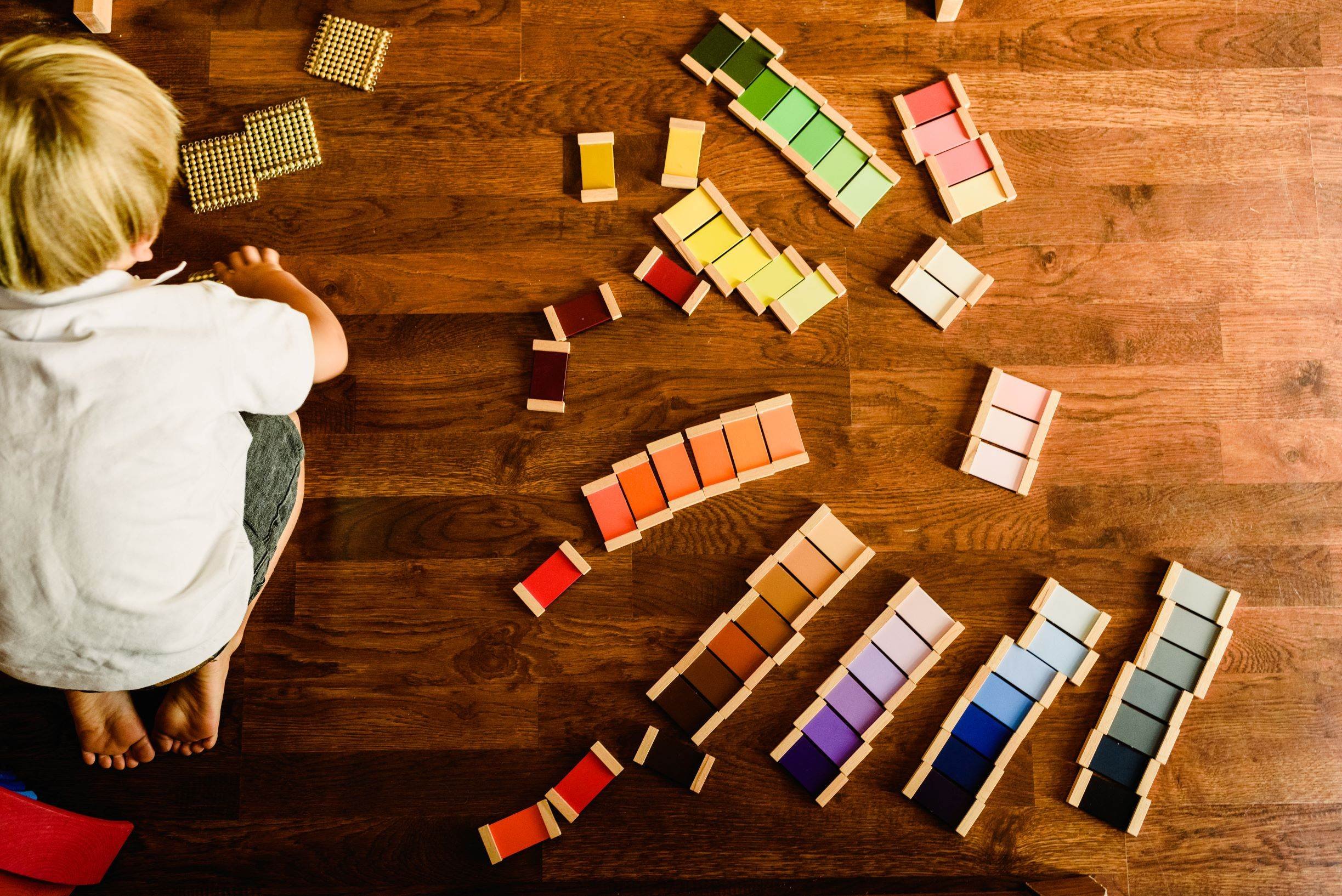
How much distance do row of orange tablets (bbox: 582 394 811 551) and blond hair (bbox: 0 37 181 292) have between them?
0.69 m

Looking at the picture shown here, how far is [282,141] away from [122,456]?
2.52ft

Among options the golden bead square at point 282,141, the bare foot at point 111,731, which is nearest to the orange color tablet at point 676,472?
the golden bead square at point 282,141

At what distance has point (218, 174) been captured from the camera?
1304 mm

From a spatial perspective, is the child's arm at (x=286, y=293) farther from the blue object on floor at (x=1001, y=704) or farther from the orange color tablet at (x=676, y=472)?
the blue object on floor at (x=1001, y=704)

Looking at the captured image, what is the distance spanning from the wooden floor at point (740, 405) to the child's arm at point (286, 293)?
10 cm

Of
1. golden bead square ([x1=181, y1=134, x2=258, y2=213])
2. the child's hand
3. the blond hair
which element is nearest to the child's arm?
the child's hand

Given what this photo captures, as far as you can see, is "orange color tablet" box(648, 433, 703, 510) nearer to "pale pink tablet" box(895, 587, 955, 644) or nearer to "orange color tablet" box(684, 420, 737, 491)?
"orange color tablet" box(684, 420, 737, 491)

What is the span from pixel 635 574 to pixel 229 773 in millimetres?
663

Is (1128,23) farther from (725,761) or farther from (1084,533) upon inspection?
(725,761)

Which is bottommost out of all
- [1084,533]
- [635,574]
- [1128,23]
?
[635,574]

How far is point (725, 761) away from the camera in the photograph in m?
1.26

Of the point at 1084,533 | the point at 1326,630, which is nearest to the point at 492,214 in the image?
the point at 1084,533

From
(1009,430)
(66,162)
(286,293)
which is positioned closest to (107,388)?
(66,162)

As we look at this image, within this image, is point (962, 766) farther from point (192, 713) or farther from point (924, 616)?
point (192, 713)
